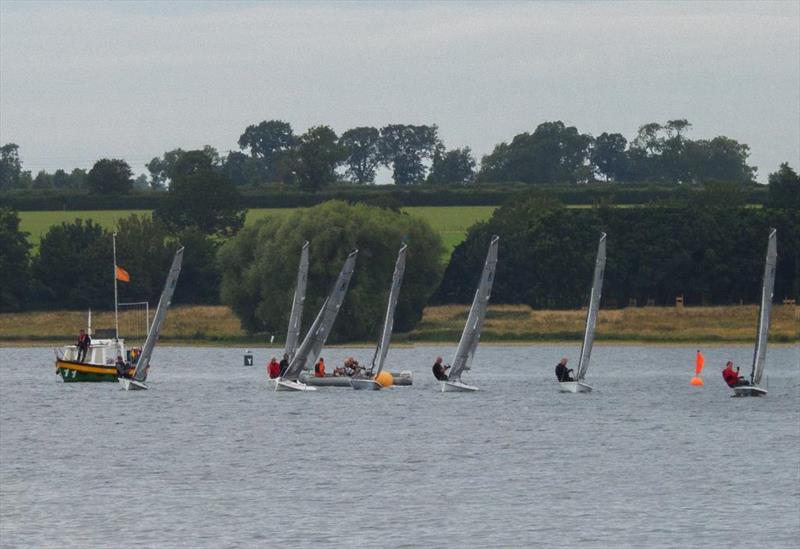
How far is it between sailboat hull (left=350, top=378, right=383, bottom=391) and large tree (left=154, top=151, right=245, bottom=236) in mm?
93750

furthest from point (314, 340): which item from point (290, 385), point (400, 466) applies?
point (400, 466)

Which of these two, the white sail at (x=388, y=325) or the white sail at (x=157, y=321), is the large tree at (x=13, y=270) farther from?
the white sail at (x=388, y=325)

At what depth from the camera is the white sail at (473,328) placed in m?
83.4

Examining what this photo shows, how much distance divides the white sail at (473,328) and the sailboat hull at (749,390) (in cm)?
1163

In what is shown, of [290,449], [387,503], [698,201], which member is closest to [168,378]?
[290,449]

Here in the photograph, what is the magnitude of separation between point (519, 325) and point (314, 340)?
184 ft

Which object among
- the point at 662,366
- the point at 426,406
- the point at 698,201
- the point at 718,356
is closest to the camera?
the point at 426,406

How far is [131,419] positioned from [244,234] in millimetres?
61804

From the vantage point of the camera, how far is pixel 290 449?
63.0 metres

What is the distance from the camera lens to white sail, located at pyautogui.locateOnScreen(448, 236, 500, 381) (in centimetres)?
8338

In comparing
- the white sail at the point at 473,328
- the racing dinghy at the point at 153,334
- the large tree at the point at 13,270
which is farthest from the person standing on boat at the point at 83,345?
the large tree at the point at 13,270

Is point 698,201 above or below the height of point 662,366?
above

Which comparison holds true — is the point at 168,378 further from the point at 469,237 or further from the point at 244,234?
the point at 469,237

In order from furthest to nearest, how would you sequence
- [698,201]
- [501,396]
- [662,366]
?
[698,201] → [662,366] → [501,396]
